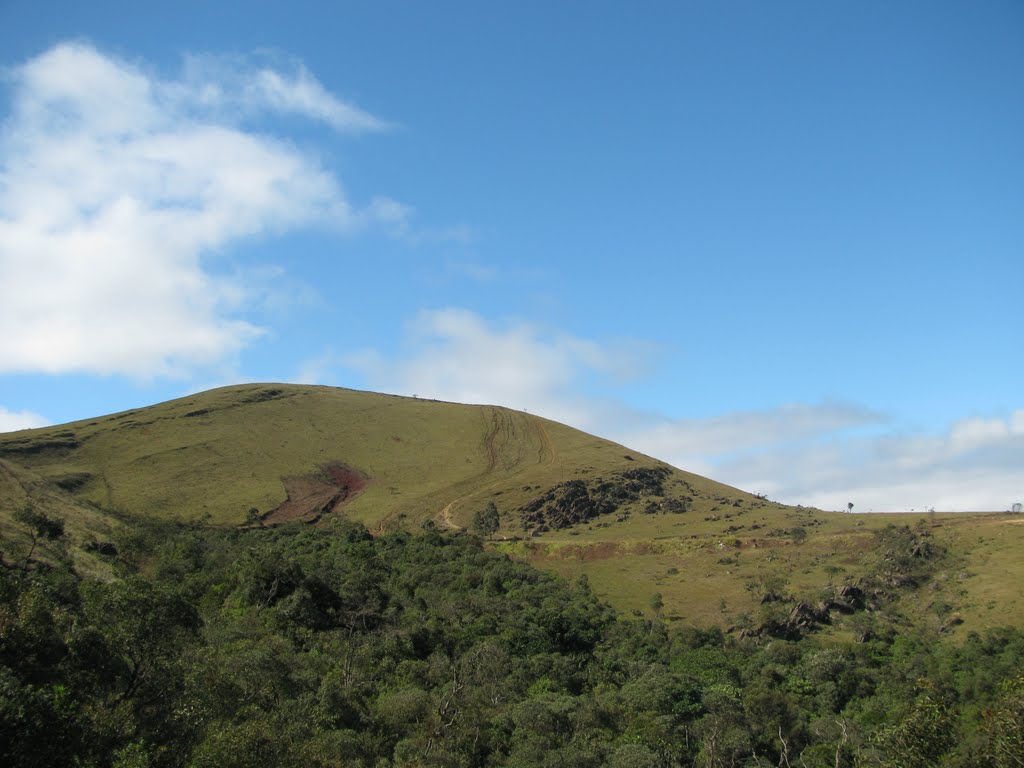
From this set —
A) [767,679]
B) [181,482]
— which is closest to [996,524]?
[767,679]

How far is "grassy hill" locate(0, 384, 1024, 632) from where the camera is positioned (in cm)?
8444

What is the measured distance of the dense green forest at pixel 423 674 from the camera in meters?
25.6

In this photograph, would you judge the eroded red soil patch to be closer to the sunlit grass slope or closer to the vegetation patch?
the sunlit grass slope

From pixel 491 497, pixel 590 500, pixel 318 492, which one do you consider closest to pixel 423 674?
pixel 491 497

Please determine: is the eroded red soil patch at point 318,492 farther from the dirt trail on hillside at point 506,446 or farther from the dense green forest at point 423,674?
the dense green forest at point 423,674

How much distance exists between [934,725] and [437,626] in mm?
45738

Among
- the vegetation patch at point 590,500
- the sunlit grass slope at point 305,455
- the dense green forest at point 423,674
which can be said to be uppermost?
the sunlit grass slope at point 305,455

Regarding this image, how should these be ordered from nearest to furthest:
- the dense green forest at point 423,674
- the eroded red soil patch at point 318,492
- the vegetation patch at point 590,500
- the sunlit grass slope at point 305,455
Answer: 1. the dense green forest at point 423,674
2. the sunlit grass slope at point 305,455
3. the eroded red soil patch at point 318,492
4. the vegetation patch at point 590,500

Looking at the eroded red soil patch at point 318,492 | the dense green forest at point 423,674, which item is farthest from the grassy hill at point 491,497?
the dense green forest at point 423,674

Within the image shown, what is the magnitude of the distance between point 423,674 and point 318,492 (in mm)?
81216

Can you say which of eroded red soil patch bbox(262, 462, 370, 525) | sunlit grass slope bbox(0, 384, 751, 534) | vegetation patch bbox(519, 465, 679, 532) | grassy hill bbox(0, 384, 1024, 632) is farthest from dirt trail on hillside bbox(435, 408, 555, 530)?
eroded red soil patch bbox(262, 462, 370, 525)

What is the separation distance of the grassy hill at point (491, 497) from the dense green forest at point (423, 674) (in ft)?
27.8

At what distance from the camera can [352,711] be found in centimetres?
4241

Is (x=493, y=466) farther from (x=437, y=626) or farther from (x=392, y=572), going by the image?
(x=437, y=626)
